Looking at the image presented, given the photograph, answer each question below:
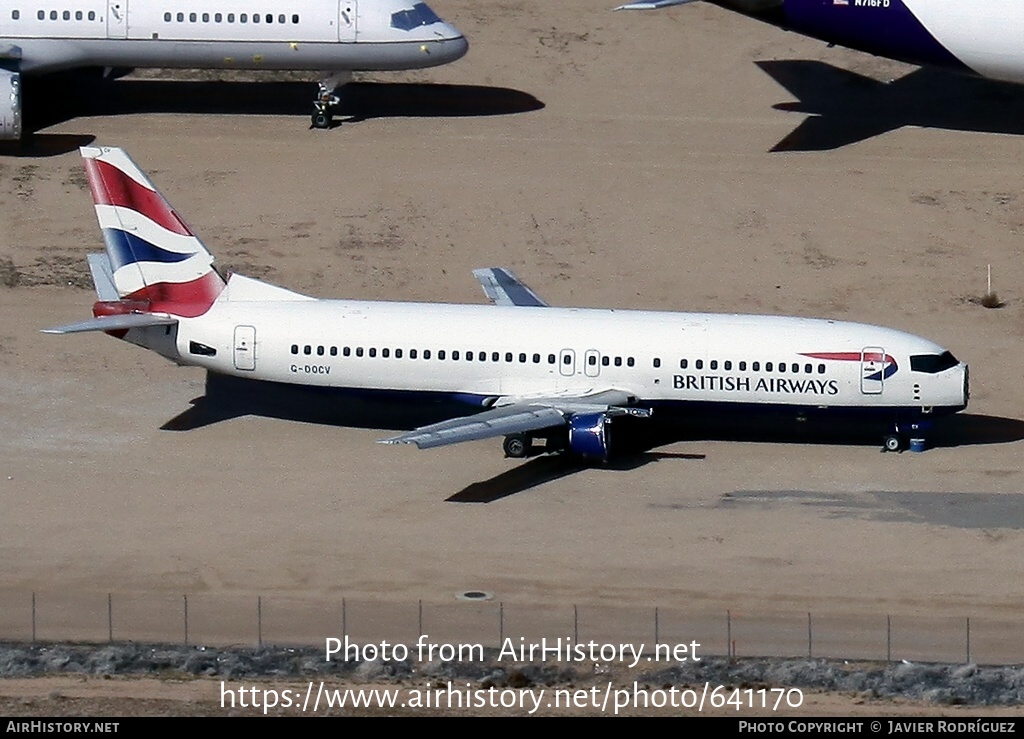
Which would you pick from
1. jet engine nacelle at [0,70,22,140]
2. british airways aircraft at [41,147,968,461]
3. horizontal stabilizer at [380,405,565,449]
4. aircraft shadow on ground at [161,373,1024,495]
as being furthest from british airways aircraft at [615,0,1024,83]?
horizontal stabilizer at [380,405,565,449]

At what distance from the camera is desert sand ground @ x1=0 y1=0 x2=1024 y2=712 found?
49.2 m

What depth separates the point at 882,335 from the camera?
5703 cm

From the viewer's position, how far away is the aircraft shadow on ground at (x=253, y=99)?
80.9m

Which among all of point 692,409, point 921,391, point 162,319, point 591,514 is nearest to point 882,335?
point 921,391

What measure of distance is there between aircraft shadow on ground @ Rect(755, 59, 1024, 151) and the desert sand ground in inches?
8.6

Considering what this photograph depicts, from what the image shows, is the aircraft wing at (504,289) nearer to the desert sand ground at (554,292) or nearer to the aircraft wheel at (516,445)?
the desert sand ground at (554,292)

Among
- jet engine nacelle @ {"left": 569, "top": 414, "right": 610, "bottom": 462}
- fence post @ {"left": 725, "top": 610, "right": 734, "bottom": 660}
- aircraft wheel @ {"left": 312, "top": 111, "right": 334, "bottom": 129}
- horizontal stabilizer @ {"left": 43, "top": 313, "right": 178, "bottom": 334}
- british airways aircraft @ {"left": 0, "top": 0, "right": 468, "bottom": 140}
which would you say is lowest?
fence post @ {"left": 725, "top": 610, "right": 734, "bottom": 660}

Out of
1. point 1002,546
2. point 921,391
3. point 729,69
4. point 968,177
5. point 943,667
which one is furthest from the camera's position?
point 729,69

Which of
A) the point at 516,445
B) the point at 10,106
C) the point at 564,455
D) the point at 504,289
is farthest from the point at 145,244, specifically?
the point at 10,106

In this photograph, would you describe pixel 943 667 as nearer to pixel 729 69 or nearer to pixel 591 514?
pixel 591 514

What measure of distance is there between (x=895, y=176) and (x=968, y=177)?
2636 millimetres

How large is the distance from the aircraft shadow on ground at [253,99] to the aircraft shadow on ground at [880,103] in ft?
34.3

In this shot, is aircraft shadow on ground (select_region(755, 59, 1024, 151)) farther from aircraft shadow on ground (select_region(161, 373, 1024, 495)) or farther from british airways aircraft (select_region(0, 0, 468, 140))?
aircraft shadow on ground (select_region(161, 373, 1024, 495))

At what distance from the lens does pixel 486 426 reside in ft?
177
